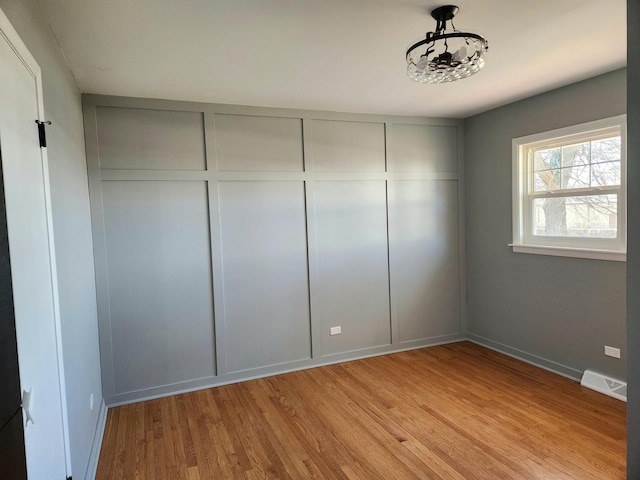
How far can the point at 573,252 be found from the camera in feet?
11.0

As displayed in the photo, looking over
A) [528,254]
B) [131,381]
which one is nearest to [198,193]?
[131,381]

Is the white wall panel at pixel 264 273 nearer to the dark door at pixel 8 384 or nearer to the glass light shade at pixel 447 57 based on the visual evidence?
the glass light shade at pixel 447 57

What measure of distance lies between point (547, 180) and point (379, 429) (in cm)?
262

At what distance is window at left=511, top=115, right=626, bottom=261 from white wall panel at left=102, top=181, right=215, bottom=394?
2955 mm

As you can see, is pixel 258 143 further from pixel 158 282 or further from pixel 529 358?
pixel 529 358

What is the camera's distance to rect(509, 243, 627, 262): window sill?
3029mm

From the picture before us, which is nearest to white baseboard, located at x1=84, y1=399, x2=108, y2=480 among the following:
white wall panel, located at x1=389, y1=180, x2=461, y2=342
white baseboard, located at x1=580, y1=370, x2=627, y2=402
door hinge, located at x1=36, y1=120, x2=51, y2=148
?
door hinge, located at x1=36, y1=120, x2=51, y2=148

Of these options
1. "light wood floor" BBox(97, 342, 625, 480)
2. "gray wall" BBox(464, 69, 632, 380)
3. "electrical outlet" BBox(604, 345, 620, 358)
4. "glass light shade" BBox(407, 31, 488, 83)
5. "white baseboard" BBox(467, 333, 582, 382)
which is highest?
"glass light shade" BBox(407, 31, 488, 83)

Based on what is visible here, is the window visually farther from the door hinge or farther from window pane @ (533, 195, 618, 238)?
the door hinge

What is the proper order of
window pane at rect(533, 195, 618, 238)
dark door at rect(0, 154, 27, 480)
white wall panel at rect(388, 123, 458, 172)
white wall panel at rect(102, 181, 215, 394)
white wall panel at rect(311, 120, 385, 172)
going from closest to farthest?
dark door at rect(0, 154, 27, 480)
window pane at rect(533, 195, 618, 238)
white wall panel at rect(102, 181, 215, 394)
white wall panel at rect(311, 120, 385, 172)
white wall panel at rect(388, 123, 458, 172)

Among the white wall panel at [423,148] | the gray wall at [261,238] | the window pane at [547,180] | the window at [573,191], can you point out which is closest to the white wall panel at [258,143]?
the gray wall at [261,238]

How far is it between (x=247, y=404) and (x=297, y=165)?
6.96 feet

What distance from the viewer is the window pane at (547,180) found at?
3.55 m

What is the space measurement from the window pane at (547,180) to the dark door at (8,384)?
3.86 meters
